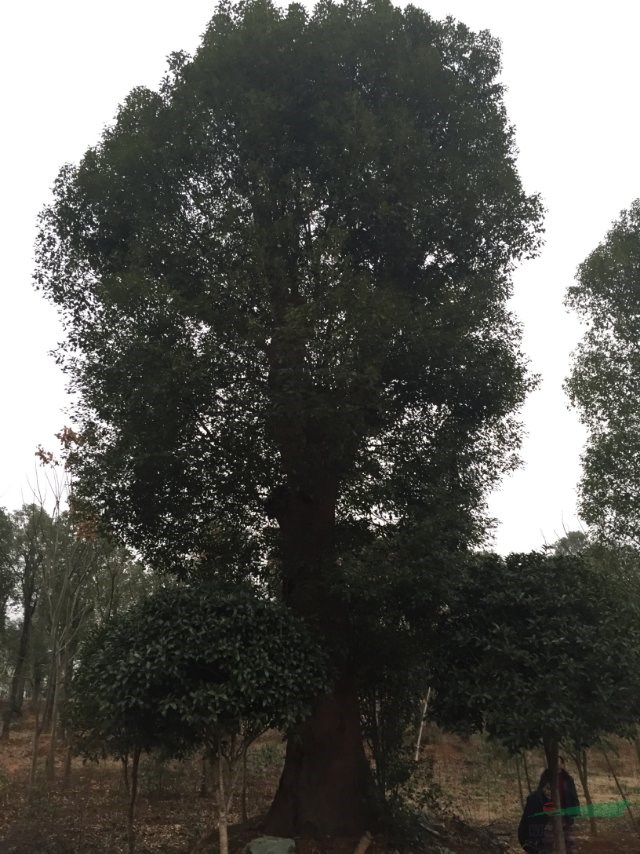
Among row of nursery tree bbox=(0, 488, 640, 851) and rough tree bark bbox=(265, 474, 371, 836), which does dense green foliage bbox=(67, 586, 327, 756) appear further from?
rough tree bark bbox=(265, 474, 371, 836)

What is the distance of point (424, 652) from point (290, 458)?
296 cm

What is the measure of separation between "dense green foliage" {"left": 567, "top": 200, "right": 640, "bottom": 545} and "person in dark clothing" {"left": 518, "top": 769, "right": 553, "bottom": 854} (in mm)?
4879

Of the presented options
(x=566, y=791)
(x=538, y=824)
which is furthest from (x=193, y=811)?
(x=566, y=791)

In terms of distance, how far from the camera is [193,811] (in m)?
12.6

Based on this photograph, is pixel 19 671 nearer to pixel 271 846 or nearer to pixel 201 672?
pixel 271 846

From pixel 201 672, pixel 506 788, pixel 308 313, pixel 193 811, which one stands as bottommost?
pixel 506 788

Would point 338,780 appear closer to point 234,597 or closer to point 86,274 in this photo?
point 234,597

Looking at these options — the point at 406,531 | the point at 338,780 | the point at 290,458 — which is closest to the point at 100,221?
the point at 290,458

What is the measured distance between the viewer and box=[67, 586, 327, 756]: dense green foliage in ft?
22.5

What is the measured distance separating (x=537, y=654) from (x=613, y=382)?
6.21 meters

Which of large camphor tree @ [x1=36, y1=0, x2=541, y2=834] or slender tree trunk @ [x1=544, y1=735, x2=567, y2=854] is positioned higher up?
large camphor tree @ [x1=36, y1=0, x2=541, y2=834]

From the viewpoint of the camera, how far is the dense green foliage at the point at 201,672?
270 inches

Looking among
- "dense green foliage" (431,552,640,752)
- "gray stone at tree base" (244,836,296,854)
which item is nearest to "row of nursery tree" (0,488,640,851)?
"dense green foliage" (431,552,640,752)

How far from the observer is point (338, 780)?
355 inches
